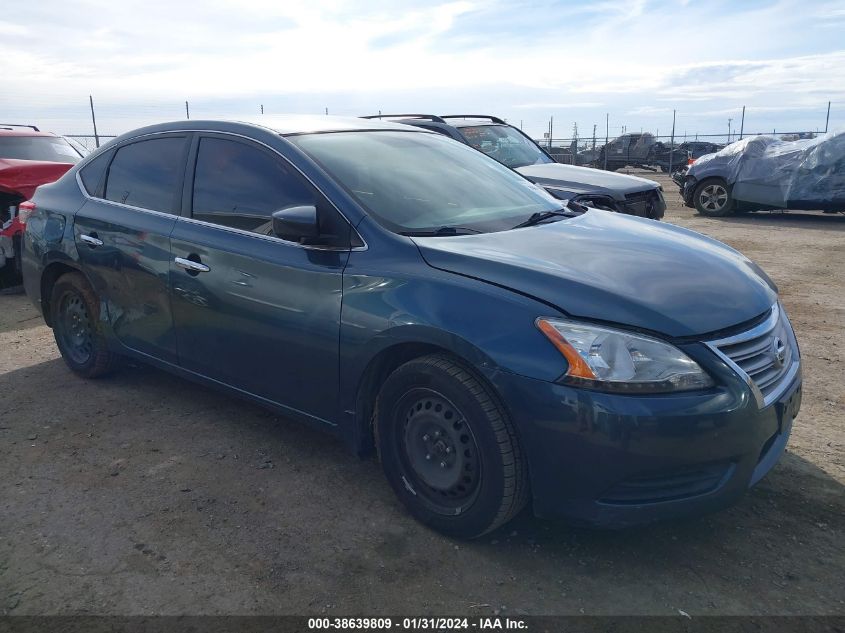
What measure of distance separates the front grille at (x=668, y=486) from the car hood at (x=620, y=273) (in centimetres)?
49

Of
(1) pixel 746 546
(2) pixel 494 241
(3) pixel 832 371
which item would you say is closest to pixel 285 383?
(2) pixel 494 241

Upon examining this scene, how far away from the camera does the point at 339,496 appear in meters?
3.38

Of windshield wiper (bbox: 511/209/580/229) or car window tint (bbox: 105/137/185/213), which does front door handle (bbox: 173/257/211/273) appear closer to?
car window tint (bbox: 105/137/185/213)

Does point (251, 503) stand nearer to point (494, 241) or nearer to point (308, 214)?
point (308, 214)

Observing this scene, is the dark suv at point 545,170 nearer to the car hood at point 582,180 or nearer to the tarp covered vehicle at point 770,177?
the car hood at point 582,180

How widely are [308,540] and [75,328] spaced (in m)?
2.79

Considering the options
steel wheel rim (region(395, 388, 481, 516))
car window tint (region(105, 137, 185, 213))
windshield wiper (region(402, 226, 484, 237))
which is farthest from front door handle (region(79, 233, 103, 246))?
steel wheel rim (region(395, 388, 481, 516))

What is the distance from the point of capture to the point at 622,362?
251 centimetres

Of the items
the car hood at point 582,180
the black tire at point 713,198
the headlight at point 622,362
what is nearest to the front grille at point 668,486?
→ the headlight at point 622,362

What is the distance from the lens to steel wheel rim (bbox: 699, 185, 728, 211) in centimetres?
1405

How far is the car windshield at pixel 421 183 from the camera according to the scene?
333 cm

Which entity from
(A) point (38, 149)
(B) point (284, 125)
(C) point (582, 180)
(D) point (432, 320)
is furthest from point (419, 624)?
(A) point (38, 149)

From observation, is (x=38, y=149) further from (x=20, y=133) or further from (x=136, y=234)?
(x=136, y=234)

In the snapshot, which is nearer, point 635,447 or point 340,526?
point 635,447
